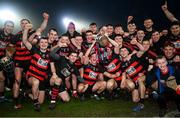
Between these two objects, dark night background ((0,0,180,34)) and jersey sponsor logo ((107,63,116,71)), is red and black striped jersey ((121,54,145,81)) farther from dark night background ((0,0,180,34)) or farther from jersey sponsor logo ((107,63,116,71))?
dark night background ((0,0,180,34))

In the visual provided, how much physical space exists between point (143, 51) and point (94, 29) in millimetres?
1676

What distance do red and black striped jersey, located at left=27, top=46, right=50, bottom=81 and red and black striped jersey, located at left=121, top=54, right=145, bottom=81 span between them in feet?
5.92

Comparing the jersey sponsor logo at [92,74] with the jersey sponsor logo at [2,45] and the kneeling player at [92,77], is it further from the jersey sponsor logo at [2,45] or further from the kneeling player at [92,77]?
the jersey sponsor logo at [2,45]

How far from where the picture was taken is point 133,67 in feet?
20.2

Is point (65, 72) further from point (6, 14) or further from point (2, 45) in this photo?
point (6, 14)

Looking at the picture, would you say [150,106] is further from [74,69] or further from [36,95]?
[36,95]

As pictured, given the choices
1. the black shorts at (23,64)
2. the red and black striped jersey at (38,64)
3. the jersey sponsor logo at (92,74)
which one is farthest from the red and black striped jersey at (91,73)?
the black shorts at (23,64)

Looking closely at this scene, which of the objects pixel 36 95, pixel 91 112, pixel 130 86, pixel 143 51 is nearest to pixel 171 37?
pixel 143 51

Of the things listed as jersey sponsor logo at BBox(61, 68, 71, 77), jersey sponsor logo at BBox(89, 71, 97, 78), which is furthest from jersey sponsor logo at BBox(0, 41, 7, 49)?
jersey sponsor logo at BBox(89, 71, 97, 78)

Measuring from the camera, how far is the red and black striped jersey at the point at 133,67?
6176 millimetres

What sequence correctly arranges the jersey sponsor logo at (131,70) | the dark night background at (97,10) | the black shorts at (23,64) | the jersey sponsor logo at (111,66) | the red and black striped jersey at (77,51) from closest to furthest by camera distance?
the black shorts at (23,64), the jersey sponsor logo at (131,70), the jersey sponsor logo at (111,66), the red and black striped jersey at (77,51), the dark night background at (97,10)

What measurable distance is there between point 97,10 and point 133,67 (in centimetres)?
657

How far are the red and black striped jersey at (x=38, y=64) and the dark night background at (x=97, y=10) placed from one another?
5.27 meters

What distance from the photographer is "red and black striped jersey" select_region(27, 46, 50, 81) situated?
19.2ft
